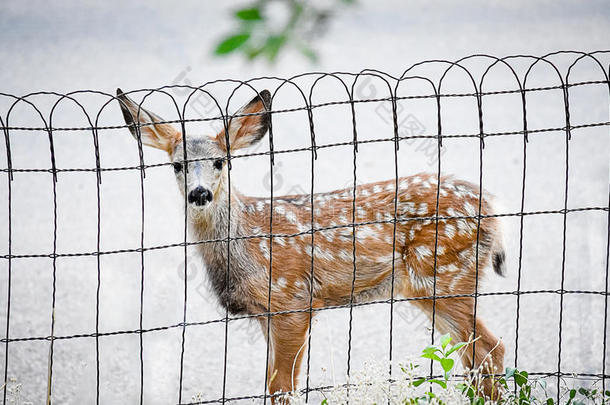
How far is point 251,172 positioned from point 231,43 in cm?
678

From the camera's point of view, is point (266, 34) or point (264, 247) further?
point (264, 247)

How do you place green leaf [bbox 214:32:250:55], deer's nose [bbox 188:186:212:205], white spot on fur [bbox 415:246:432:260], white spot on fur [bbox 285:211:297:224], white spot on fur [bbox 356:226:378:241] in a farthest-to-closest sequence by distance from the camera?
white spot on fur [bbox 285:211:297:224]
white spot on fur [bbox 356:226:378:241]
white spot on fur [bbox 415:246:432:260]
deer's nose [bbox 188:186:212:205]
green leaf [bbox 214:32:250:55]

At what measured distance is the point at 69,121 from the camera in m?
9.12

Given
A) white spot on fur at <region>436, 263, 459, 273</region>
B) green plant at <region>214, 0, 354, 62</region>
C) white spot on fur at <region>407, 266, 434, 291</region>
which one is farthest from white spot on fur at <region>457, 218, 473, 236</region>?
green plant at <region>214, 0, 354, 62</region>

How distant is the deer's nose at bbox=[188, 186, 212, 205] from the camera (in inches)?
163

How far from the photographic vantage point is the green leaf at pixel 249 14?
142 centimetres

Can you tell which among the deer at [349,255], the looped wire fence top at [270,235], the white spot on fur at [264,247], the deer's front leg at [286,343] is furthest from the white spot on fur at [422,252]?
the white spot on fur at [264,247]

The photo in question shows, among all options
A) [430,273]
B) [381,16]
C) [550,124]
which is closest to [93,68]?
[381,16]

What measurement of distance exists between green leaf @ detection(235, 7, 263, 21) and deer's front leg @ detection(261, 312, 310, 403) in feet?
10.3

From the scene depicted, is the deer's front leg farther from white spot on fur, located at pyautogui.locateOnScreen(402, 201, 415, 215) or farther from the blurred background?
white spot on fur, located at pyautogui.locateOnScreen(402, 201, 415, 215)

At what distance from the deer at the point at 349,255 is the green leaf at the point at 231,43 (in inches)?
114

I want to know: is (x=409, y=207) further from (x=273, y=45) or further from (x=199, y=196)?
(x=273, y=45)

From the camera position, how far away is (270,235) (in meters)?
3.54

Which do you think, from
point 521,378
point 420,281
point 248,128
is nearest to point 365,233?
point 420,281
